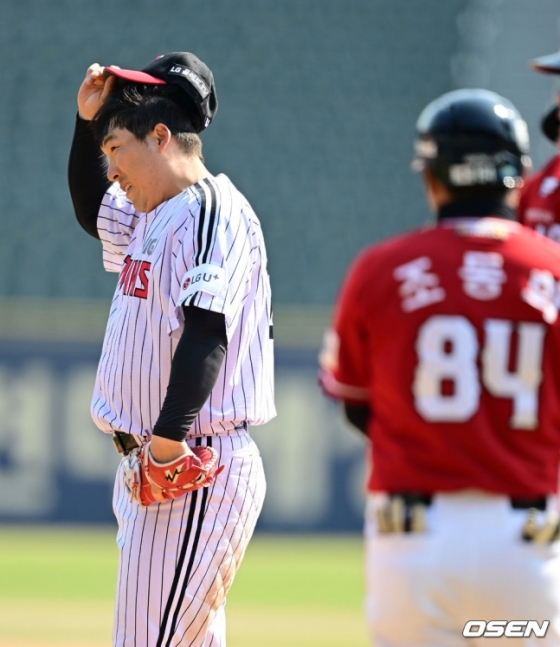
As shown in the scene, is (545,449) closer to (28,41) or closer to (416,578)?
(416,578)

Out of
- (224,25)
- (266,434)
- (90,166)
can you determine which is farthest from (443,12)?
(90,166)

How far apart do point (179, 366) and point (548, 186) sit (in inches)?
46.4

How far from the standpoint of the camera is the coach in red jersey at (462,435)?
2418mm

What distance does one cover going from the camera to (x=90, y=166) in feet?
12.5

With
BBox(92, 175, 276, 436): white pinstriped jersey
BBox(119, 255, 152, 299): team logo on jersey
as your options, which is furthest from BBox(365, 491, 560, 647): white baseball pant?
BBox(119, 255, 152, 299): team logo on jersey

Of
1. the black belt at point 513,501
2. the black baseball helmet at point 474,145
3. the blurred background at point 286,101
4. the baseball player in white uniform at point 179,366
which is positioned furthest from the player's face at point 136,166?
the blurred background at point 286,101

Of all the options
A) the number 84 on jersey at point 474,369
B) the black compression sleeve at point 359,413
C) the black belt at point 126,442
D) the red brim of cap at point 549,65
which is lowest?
the black belt at point 126,442

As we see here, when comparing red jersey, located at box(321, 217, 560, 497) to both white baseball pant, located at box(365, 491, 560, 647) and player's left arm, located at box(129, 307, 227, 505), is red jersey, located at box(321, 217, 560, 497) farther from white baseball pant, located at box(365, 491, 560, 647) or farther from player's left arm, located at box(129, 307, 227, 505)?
player's left arm, located at box(129, 307, 227, 505)

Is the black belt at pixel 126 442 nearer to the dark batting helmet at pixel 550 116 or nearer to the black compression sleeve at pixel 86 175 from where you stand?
the black compression sleeve at pixel 86 175

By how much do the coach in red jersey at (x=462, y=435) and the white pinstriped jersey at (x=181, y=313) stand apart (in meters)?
0.75

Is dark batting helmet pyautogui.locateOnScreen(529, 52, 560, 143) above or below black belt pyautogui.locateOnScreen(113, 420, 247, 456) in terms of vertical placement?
above

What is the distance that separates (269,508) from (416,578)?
7282 millimetres

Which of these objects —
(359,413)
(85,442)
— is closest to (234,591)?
(85,442)

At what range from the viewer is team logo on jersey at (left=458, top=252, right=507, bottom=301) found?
2453 mm
